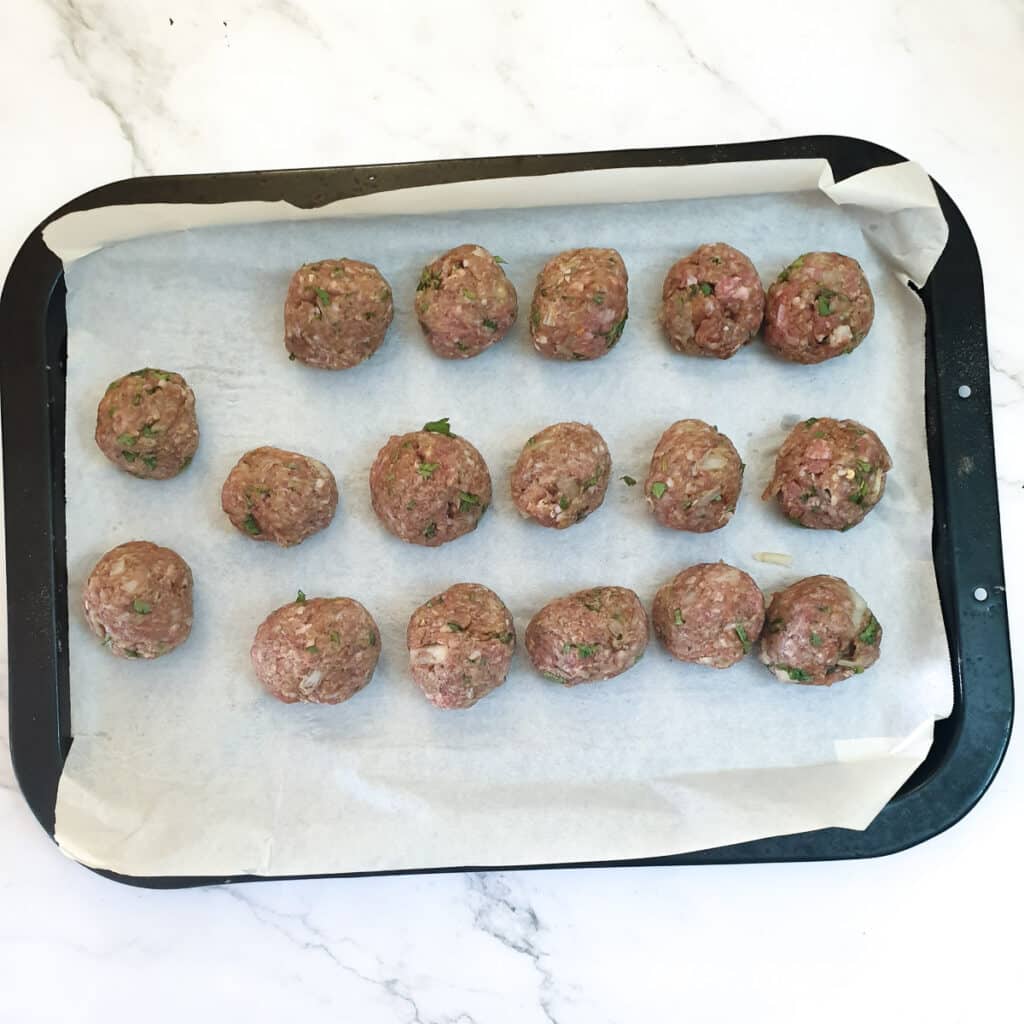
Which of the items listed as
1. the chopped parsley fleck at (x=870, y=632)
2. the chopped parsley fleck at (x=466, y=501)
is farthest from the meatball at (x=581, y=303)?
the chopped parsley fleck at (x=870, y=632)

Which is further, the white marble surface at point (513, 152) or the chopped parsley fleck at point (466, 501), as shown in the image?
the white marble surface at point (513, 152)

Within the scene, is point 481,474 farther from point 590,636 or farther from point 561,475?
point 590,636

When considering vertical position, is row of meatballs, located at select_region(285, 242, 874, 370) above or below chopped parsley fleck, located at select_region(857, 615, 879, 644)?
above

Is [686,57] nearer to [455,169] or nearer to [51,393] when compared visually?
[455,169]

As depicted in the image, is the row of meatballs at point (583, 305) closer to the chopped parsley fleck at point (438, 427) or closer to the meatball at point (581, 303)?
the meatball at point (581, 303)

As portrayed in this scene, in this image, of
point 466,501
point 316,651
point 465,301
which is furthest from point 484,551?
point 465,301

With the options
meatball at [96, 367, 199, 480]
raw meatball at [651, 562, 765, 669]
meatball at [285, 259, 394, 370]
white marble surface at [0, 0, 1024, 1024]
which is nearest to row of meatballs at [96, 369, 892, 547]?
meatball at [96, 367, 199, 480]

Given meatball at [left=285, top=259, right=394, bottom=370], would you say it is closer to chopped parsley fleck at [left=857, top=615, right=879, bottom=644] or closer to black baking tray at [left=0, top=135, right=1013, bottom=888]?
black baking tray at [left=0, top=135, right=1013, bottom=888]
